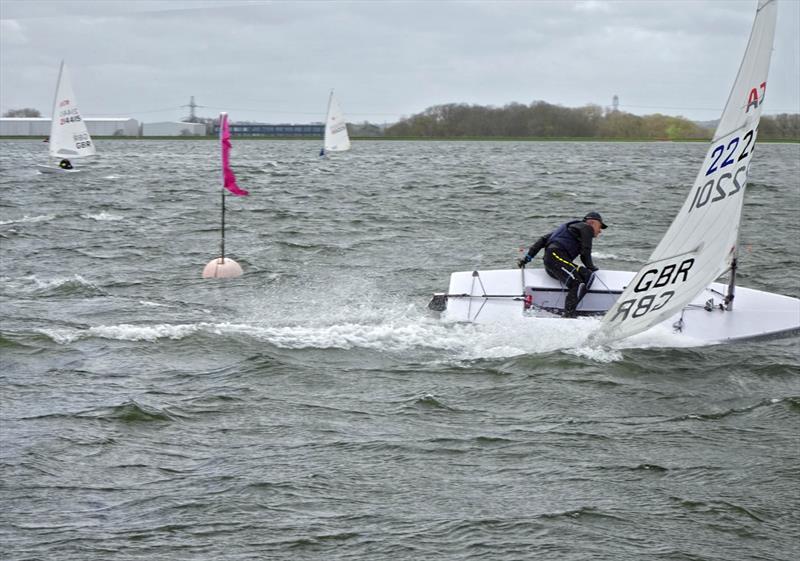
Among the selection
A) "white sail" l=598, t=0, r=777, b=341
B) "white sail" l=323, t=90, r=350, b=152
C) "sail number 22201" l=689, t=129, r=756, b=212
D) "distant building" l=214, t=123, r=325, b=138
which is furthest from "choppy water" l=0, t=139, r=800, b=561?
"distant building" l=214, t=123, r=325, b=138

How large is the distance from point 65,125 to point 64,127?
0.19 m

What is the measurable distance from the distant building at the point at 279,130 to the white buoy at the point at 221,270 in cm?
13368

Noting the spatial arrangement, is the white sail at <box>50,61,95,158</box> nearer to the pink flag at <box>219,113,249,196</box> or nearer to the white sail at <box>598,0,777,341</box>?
the pink flag at <box>219,113,249,196</box>

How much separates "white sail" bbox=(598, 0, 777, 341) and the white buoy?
24.1ft

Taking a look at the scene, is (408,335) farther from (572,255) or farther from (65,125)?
(65,125)

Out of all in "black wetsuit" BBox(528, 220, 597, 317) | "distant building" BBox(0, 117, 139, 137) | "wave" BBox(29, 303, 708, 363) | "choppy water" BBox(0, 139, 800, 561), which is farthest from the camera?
"distant building" BBox(0, 117, 139, 137)

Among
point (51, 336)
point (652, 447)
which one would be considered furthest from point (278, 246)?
point (652, 447)

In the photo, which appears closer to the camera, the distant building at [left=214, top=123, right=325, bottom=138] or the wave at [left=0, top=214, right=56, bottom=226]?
the wave at [left=0, top=214, right=56, bottom=226]

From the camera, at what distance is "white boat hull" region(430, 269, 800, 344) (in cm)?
1064

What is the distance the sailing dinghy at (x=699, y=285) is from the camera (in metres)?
9.31

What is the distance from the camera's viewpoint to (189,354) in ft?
35.3

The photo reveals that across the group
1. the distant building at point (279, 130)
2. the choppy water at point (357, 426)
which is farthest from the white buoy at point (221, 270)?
the distant building at point (279, 130)

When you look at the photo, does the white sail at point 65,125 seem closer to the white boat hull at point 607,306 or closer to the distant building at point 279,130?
the white boat hull at point 607,306

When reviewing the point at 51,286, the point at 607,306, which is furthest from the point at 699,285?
the point at 51,286
